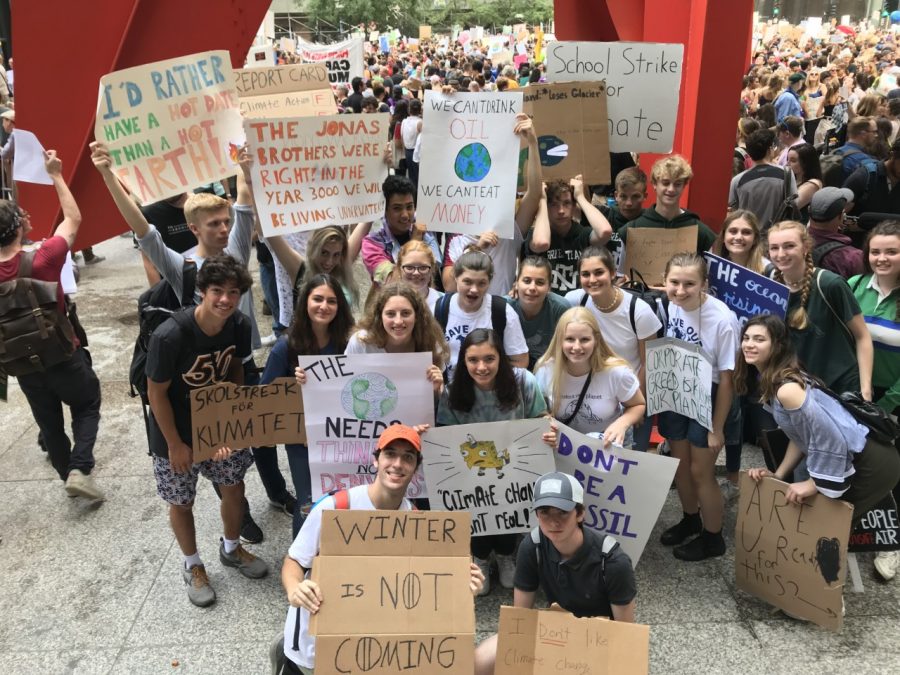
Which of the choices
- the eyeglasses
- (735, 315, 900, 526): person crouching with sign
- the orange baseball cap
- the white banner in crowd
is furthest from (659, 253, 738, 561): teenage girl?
the white banner in crowd

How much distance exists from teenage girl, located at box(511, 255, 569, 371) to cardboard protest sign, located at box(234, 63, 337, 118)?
267cm

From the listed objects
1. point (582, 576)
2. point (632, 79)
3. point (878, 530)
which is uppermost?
point (632, 79)

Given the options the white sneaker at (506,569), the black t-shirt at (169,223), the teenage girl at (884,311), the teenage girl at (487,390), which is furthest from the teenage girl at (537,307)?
the black t-shirt at (169,223)

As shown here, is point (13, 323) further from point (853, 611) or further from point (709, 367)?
point (853, 611)

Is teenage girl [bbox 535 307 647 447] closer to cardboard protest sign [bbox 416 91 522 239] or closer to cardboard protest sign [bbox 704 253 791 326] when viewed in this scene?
cardboard protest sign [bbox 704 253 791 326]

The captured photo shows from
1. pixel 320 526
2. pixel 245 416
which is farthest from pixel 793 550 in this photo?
pixel 245 416

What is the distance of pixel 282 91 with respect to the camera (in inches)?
224

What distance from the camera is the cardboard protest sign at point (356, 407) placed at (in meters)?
3.41

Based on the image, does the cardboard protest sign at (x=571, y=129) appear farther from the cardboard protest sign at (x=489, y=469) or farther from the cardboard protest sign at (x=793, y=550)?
the cardboard protest sign at (x=793, y=550)

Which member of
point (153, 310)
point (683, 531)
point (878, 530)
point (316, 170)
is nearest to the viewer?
point (878, 530)

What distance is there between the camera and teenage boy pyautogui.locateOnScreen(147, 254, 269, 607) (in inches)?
127

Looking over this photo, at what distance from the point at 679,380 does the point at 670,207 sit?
1.37 metres

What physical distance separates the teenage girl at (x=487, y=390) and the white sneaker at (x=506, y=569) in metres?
0.82

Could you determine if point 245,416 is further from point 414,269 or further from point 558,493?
point 558,493
